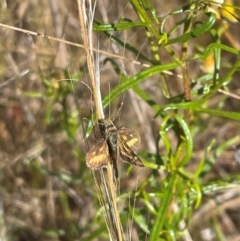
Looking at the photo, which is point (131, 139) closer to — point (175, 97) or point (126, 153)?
point (126, 153)

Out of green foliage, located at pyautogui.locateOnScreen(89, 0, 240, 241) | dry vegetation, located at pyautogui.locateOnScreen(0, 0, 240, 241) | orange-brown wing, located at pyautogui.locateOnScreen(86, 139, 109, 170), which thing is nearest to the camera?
orange-brown wing, located at pyautogui.locateOnScreen(86, 139, 109, 170)

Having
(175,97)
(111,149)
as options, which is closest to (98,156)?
(111,149)

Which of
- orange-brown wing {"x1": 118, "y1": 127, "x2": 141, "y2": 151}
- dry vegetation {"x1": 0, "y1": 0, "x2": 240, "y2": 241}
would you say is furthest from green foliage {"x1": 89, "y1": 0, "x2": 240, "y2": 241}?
dry vegetation {"x1": 0, "y1": 0, "x2": 240, "y2": 241}

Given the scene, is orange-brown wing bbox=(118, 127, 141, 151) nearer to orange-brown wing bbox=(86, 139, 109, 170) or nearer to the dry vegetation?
orange-brown wing bbox=(86, 139, 109, 170)

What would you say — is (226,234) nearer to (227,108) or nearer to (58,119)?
(227,108)

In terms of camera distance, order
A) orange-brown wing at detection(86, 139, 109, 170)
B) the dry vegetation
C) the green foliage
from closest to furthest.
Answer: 1. orange-brown wing at detection(86, 139, 109, 170)
2. the green foliage
3. the dry vegetation

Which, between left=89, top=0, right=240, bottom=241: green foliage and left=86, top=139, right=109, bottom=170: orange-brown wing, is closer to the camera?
left=86, top=139, right=109, bottom=170: orange-brown wing

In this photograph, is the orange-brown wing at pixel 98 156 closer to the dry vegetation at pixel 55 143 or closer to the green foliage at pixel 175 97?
the green foliage at pixel 175 97

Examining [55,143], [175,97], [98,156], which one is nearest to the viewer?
[98,156]

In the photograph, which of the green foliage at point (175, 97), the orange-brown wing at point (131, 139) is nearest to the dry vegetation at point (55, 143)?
the green foliage at point (175, 97)
